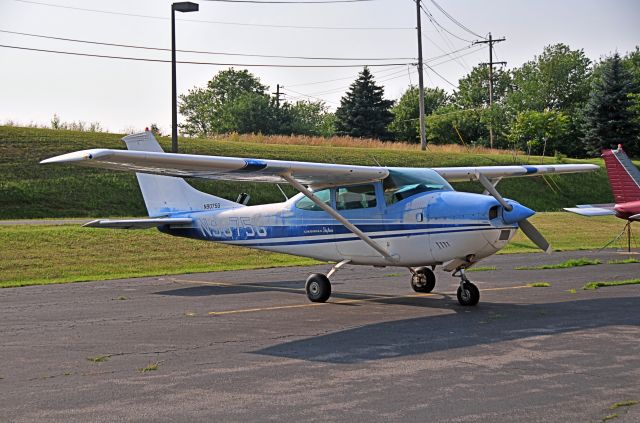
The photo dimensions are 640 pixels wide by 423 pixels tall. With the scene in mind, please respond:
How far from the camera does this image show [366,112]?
7019 centimetres

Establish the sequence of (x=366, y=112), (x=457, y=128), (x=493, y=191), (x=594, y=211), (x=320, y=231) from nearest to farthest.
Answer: (x=493, y=191) < (x=320, y=231) < (x=594, y=211) < (x=366, y=112) < (x=457, y=128)

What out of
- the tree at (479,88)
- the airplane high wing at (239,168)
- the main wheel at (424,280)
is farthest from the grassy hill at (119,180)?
the tree at (479,88)

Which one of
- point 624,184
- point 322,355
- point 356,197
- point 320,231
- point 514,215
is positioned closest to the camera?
point 322,355

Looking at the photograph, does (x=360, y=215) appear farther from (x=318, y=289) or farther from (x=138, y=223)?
(x=138, y=223)

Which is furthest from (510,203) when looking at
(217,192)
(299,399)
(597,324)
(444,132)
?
(444,132)

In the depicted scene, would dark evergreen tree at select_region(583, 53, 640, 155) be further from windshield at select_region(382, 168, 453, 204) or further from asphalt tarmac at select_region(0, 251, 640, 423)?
windshield at select_region(382, 168, 453, 204)

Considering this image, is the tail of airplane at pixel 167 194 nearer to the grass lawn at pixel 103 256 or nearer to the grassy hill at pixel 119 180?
the grass lawn at pixel 103 256

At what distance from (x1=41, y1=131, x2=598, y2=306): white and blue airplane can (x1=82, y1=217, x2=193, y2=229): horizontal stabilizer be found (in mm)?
29

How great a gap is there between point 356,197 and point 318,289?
1.75m

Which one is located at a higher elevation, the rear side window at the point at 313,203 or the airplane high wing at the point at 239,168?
the airplane high wing at the point at 239,168

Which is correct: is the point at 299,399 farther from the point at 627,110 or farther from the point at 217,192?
the point at 627,110

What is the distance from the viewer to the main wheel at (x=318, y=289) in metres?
14.0

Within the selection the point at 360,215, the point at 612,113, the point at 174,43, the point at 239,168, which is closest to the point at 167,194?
the point at 360,215

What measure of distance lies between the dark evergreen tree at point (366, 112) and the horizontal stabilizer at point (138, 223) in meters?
53.1
